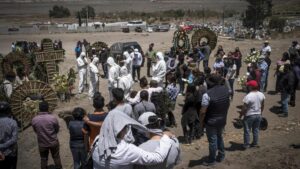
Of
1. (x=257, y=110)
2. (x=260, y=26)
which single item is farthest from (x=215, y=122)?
(x=260, y=26)

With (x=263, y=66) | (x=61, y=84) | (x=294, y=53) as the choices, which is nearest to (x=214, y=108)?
(x=263, y=66)

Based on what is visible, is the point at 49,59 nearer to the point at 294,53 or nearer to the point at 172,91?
the point at 172,91

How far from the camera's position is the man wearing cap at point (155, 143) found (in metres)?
3.97

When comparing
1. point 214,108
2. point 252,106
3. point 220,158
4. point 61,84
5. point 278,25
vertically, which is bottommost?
point 220,158

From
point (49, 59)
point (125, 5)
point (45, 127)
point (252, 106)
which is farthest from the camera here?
point (125, 5)

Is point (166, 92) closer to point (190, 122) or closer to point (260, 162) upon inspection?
point (190, 122)

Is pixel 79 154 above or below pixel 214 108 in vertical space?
below

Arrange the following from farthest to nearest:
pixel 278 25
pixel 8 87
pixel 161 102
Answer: pixel 278 25 → pixel 8 87 → pixel 161 102

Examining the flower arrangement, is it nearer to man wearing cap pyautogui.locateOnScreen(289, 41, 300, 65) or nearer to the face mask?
man wearing cap pyautogui.locateOnScreen(289, 41, 300, 65)

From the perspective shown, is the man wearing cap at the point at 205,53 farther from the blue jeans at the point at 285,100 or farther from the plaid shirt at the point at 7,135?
the plaid shirt at the point at 7,135

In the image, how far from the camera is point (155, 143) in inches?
159

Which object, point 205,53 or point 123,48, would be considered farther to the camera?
point 123,48

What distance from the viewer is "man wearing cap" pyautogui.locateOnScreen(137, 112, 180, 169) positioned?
13.0 feet

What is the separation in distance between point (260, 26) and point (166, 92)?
143 feet
